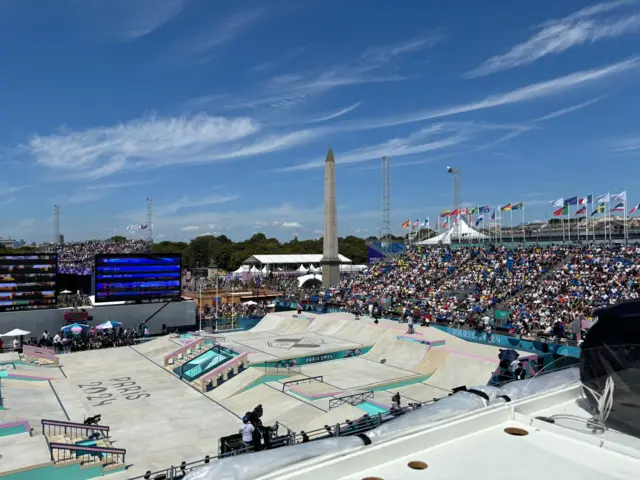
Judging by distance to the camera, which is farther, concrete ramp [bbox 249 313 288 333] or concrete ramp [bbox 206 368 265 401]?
concrete ramp [bbox 249 313 288 333]

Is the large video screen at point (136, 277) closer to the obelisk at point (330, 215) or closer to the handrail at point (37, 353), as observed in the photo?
the handrail at point (37, 353)

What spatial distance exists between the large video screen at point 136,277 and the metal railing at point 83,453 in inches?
835

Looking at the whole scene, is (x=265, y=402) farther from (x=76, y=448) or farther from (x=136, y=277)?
(x=136, y=277)

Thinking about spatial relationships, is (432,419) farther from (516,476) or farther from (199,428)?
(199,428)

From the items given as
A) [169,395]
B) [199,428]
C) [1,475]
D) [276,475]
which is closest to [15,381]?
[169,395]

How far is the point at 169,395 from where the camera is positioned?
67.0 ft

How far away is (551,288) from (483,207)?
14329mm

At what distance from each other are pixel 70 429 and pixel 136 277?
19167 mm

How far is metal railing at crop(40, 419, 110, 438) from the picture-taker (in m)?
14.1

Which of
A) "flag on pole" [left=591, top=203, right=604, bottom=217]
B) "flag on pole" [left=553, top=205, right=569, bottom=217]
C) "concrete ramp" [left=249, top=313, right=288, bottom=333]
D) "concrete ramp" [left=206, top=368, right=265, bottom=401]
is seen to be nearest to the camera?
"concrete ramp" [left=206, top=368, right=265, bottom=401]

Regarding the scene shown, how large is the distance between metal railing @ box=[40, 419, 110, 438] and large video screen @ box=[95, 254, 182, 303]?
18.2m

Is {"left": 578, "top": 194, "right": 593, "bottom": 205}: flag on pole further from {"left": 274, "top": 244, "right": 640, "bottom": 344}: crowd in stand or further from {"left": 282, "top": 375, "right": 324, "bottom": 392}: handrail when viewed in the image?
{"left": 282, "top": 375, "right": 324, "bottom": 392}: handrail

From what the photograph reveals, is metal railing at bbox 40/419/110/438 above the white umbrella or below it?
below

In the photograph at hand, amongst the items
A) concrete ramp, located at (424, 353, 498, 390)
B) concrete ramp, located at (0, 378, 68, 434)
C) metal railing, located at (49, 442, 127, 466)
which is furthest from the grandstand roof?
metal railing, located at (49, 442, 127, 466)
